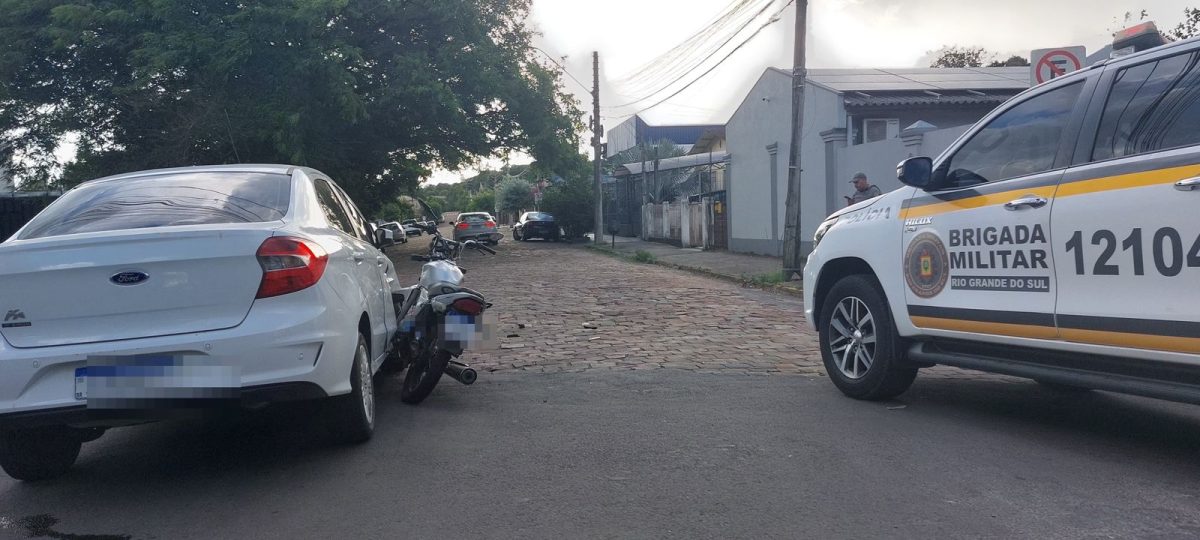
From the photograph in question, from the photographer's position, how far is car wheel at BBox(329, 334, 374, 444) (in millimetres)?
4941

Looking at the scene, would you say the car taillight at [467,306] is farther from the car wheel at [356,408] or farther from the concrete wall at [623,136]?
the concrete wall at [623,136]

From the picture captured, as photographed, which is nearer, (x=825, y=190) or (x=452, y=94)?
(x=825, y=190)

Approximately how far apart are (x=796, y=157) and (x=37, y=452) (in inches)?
506

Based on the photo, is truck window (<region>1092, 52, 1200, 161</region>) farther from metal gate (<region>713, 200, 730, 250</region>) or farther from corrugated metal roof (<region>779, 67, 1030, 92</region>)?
metal gate (<region>713, 200, 730, 250</region>)

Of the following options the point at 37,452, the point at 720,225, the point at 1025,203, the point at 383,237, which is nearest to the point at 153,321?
the point at 37,452

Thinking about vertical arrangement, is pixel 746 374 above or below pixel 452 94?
below

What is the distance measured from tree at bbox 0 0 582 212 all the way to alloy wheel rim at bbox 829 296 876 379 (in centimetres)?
1799

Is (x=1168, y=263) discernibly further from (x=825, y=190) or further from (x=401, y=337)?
(x=825, y=190)

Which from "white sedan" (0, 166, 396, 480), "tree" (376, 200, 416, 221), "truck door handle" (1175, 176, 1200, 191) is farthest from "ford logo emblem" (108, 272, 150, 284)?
"tree" (376, 200, 416, 221)

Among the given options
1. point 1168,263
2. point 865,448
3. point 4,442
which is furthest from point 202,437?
point 1168,263

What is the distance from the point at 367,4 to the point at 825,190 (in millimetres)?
12711

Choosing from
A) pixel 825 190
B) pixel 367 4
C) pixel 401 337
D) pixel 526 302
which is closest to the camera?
pixel 401 337

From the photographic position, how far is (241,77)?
22.9 meters

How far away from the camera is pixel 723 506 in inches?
159
